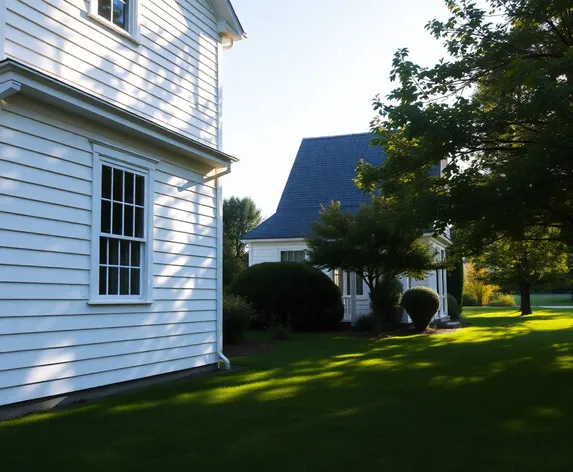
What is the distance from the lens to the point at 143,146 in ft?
28.5

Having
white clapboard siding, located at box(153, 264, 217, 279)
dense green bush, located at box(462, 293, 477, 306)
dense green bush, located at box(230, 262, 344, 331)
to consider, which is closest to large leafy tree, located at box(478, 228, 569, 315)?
dense green bush, located at box(230, 262, 344, 331)

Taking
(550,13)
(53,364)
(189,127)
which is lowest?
(53,364)

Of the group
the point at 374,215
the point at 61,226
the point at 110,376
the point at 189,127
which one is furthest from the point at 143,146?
the point at 374,215

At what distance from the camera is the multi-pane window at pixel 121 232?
313 inches

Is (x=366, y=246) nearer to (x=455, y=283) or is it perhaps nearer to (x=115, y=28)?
(x=115, y=28)

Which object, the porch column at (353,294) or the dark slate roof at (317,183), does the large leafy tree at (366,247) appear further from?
the dark slate roof at (317,183)

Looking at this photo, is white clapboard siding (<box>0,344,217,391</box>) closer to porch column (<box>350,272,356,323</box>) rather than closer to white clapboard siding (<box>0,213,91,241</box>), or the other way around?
white clapboard siding (<box>0,213,91,241</box>)

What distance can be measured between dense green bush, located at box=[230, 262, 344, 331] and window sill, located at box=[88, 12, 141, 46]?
38.0 ft

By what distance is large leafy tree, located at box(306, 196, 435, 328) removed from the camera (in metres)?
16.2

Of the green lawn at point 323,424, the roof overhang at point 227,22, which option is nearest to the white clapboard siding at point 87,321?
the green lawn at point 323,424

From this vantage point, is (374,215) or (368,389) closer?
(368,389)

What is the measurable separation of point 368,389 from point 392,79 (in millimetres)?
5659

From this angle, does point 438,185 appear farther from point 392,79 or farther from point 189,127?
point 189,127

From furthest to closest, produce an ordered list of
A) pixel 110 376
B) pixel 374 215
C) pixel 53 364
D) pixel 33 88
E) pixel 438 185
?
pixel 374 215, pixel 438 185, pixel 110 376, pixel 53 364, pixel 33 88
